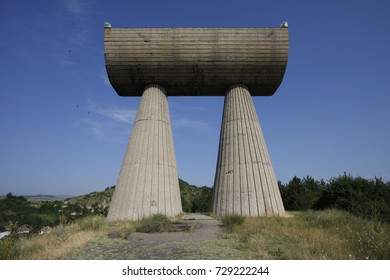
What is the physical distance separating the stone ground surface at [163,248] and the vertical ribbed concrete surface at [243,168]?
205 inches

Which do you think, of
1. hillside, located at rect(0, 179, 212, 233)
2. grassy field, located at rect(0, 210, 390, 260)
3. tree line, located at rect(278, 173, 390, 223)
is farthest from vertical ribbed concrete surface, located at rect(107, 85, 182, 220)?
tree line, located at rect(278, 173, 390, 223)

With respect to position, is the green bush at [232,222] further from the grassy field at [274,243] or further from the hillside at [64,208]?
the hillside at [64,208]

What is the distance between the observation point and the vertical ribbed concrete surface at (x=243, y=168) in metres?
13.6

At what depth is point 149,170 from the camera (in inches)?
555

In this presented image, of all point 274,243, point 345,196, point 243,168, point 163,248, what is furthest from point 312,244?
point 345,196

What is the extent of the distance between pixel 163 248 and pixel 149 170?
7.56 m

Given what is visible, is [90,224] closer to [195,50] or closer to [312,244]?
[312,244]

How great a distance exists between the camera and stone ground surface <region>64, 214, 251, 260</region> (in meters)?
6.03

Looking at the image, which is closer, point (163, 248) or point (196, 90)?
point (163, 248)

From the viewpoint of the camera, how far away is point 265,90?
17469mm

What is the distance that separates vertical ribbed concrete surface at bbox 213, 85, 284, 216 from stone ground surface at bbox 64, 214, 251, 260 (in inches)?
205

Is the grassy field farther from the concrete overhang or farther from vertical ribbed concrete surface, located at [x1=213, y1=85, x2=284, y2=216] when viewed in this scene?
the concrete overhang
